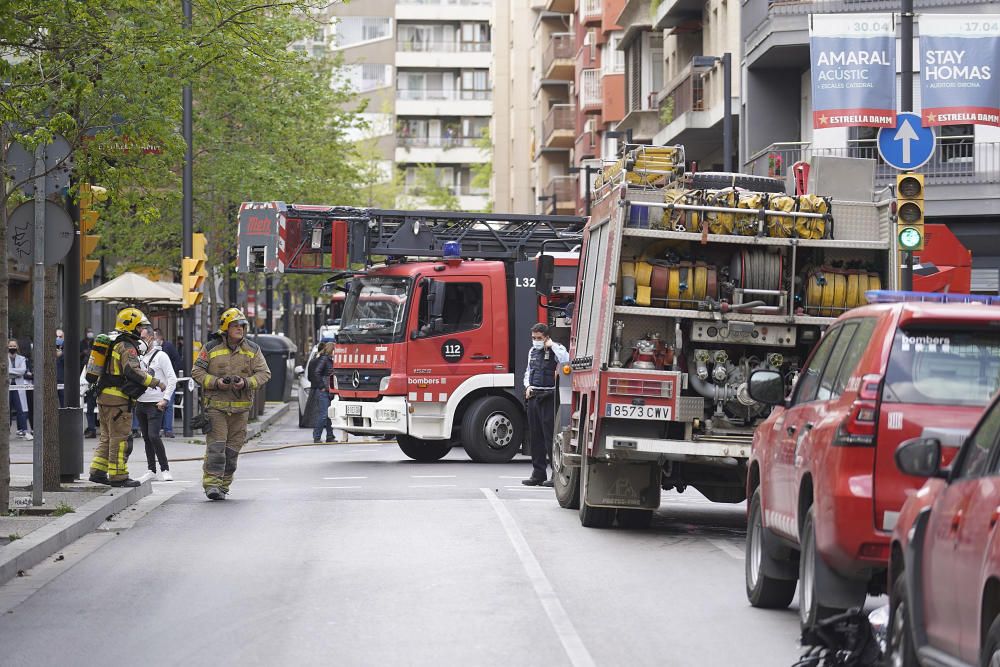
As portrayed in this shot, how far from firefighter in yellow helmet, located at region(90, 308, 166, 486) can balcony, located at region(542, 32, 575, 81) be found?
58.1 m

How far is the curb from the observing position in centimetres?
1258

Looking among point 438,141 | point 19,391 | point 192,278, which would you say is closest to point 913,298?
point 192,278

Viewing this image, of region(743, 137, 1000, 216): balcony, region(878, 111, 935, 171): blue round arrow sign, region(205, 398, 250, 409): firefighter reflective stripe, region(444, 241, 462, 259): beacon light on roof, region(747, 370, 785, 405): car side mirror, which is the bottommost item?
region(205, 398, 250, 409): firefighter reflective stripe

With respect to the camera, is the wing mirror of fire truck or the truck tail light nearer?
the truck tail light

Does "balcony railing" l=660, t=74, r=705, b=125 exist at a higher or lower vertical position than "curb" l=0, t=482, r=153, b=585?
higher

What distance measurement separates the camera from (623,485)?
15.4 metres

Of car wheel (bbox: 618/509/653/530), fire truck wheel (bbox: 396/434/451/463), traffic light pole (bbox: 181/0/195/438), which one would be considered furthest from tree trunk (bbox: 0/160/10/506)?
traffic light pole (bbox: 181/0/195/438)

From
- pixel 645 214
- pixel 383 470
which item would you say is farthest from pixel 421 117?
pixel 645 214

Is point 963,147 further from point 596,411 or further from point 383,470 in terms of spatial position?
point 596,411

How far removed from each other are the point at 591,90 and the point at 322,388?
34593mm

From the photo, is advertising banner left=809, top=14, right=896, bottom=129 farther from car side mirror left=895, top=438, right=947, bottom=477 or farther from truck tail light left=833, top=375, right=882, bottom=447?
car side mirror left=895, top=438, right=947, bottom=477

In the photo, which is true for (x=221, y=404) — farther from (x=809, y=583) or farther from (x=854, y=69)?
(x=854, y=69)

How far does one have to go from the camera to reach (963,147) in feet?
112

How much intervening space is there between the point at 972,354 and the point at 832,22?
689 inches
